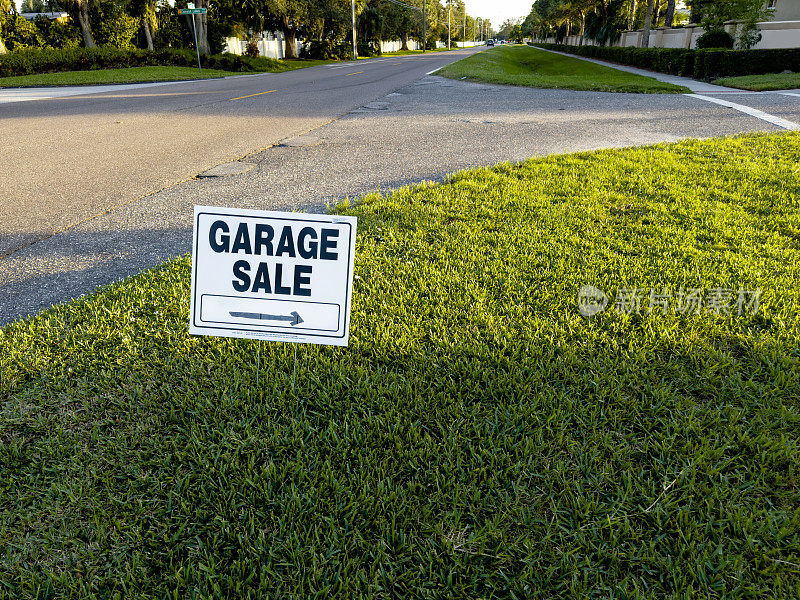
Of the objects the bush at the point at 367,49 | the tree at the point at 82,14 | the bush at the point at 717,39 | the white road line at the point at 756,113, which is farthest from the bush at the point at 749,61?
the bush at the point at 367,49

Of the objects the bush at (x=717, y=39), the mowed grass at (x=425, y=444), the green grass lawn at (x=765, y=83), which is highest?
the bush at (x=717, y=39)

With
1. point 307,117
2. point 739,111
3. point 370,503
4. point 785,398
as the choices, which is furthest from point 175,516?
point 739,111

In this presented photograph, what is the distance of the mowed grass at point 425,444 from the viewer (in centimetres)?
164

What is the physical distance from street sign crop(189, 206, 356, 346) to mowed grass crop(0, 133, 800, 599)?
34 centimetres

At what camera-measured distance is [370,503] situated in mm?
1823

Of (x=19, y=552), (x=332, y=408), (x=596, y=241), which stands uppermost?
(x=596, y=241)

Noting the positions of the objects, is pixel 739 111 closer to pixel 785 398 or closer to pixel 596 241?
pixel 596 241

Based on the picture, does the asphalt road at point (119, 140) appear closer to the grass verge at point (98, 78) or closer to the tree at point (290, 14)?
the grass verge at point (98, 78)

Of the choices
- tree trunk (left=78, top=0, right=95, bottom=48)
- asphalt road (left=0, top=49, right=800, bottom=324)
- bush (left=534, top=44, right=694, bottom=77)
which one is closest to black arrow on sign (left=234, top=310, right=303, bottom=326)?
asphalt road (left=0, top=49, right=800, bottom=324)

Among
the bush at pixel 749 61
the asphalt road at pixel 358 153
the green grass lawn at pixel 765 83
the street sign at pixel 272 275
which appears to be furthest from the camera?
the bush at pixel 749 61

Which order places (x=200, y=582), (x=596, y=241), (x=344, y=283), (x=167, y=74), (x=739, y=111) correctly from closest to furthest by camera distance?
(x=200, y=582) < (x=344, y=283) < (x=596, y=241) < (x=739, y=111) < (x=167, y=74)

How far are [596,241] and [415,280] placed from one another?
→ 1462 millimetres

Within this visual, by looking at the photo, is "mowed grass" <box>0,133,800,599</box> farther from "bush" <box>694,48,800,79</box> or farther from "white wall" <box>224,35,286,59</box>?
"white wall" <box>224,35,286,59</box>

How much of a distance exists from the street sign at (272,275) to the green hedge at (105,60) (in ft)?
89.5
